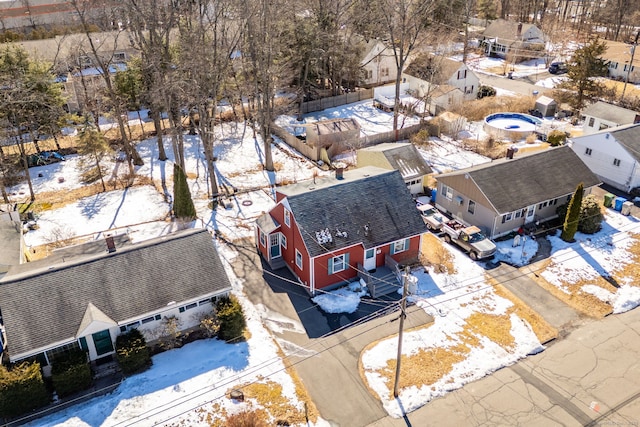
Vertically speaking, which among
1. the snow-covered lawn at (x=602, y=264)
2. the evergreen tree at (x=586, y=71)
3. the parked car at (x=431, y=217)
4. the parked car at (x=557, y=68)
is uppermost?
the evergreen tree at (x=586, y=71)

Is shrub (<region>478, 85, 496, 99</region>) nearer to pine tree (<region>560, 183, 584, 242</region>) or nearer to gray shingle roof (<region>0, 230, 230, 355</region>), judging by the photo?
pine tree (<region>560, 183, 584, 242</region>)

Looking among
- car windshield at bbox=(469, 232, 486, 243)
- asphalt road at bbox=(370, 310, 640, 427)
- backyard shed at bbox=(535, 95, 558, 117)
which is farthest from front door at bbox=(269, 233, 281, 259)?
backyard shed at bbox=(535, 95, 558, 117)

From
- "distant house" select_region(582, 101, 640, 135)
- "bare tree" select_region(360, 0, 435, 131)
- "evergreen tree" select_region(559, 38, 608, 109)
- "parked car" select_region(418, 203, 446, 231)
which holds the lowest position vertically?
"parked car" select_region(418, 203, 446, 231)

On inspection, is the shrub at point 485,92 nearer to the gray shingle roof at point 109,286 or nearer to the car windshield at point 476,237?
the car windshield at point 476,237

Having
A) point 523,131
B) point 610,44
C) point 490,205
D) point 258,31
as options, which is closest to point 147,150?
point 258,31

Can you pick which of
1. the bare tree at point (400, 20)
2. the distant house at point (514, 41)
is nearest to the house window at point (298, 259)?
the bare tree at point (400, 20)

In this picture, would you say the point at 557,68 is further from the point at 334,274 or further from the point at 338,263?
the point at 334,274

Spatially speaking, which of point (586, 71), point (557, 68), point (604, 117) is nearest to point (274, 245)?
point (604, 117)

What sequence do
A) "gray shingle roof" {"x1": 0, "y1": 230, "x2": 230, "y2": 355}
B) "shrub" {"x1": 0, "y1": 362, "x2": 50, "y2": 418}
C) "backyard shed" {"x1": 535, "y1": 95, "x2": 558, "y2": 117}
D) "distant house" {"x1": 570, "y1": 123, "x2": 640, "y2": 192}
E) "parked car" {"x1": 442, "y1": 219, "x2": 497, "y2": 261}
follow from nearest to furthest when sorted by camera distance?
"shrub" {"x1": 0, "y1": 362, "x2": 50, "y2": 418} → "gray shingle roof" {"x1": 0, "y1": 230, "x2": 230, "y2": 355} → "parked car" {"x1": 442, "y1": 219, "x2": 497, "y2": 261} → "distant house" {"x1": 570, "y1": 123, "x2": 640, "y2": 192} → "backyard shed" {"x1": 535, "y1": 95, "x2": 558, "y2": 117}
